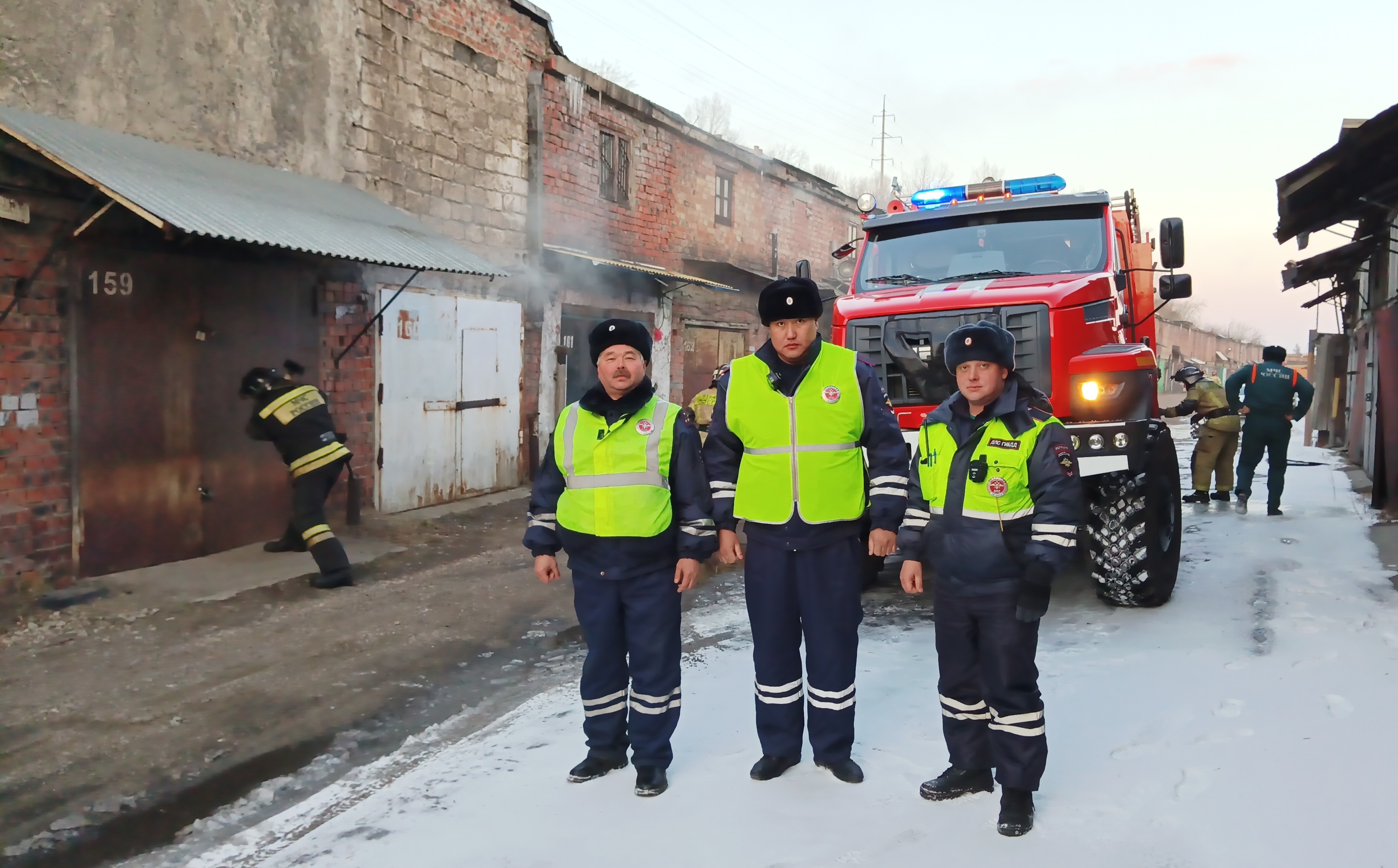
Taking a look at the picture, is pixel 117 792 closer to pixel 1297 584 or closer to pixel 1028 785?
pixel 1028 785

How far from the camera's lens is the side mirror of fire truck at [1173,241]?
20.5 feet

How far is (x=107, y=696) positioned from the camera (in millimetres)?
4703

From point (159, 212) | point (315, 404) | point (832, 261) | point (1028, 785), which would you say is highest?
point (832, 261)

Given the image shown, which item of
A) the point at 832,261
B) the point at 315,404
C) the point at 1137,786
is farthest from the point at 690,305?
the point at 1137,786

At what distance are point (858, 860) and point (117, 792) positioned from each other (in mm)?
2842

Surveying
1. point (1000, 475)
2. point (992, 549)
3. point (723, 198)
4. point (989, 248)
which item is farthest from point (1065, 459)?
point (723, 198)

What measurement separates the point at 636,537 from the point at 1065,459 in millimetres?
1472

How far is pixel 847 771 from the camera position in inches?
134

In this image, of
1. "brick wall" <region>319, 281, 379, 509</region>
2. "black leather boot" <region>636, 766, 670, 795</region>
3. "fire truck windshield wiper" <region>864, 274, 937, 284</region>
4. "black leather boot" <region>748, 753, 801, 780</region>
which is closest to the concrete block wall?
"brick wall" <region>319, 281, 379, 509</region>

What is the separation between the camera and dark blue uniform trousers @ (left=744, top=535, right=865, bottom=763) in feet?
11.1

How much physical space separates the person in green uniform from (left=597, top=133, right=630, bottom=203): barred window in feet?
27.9

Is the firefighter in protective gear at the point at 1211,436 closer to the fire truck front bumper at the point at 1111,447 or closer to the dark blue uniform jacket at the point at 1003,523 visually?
the fire truck front bumper at the point at 1111,447

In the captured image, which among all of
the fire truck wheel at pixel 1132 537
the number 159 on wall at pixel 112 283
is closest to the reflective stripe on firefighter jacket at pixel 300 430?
the number 159 on wall at pixel 112 283

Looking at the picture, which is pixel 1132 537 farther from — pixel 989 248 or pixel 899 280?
pixel 899 280
